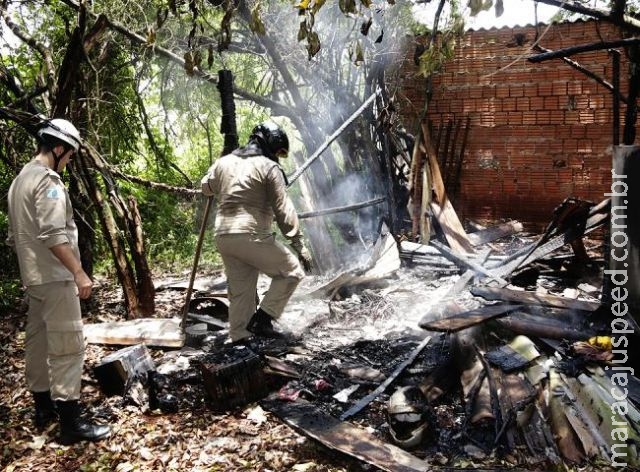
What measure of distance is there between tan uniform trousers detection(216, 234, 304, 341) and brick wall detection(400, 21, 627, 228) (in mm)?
4953

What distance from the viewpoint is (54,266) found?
128 inches

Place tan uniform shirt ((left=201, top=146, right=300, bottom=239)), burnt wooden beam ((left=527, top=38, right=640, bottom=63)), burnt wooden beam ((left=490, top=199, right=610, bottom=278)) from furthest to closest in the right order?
burnt wooden beam ((left=490, top=199, right=610, bottom=278)) < tan uniform shirt ((left=201, top=146, right=300, bottom=239)) < burnt wooden beam ((left=527, top=38, right=640, bottom=63))

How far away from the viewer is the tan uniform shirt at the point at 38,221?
3.13 meters

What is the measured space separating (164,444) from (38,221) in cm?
170

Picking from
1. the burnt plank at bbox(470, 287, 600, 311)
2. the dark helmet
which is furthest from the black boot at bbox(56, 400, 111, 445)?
the burnt plank at bbox(470, 287, 600, 311)

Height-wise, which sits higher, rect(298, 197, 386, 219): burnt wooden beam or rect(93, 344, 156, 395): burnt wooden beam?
rect(298, 197, 386, 219): burnt wooden beam

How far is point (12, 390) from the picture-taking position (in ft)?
13.4

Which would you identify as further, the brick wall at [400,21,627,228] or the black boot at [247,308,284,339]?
the brick wall at [400,21,627,228]

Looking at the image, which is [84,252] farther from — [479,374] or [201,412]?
[479,374]

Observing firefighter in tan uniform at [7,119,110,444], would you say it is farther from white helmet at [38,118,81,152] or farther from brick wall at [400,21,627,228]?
brick wall at [400,21,627,228]

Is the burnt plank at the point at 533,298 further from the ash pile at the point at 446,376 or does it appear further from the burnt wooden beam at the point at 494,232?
the burnt wooden beam at the point at 494,232

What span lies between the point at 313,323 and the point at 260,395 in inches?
59.5

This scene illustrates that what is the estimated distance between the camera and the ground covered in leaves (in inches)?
121

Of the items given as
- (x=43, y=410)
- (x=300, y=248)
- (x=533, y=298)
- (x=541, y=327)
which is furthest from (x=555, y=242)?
(x=43, y=410)
